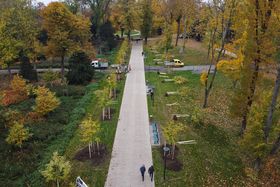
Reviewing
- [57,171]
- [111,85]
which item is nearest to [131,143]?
[57,171]

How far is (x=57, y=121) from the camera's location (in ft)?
85.8

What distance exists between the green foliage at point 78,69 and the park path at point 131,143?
6.02 metres

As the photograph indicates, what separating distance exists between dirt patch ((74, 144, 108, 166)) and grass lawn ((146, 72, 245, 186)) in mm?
3608

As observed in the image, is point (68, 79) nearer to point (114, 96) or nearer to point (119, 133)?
point (114, 96)

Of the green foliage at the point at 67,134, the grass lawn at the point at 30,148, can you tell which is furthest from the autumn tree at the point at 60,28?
the grass lawn at the point at 30,148

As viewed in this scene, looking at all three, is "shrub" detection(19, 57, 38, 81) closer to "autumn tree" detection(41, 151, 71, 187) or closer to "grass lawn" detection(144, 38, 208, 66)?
"grass lawn" detection(144, 38, 208, 66)

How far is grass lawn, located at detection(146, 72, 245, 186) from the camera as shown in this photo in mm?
18406

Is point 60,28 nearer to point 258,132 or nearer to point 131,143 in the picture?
point 131,143

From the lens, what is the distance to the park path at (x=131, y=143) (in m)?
18.3

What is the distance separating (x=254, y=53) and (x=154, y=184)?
10.5m

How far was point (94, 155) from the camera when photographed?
20.8 m

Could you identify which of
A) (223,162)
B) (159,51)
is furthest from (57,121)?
(159,51)

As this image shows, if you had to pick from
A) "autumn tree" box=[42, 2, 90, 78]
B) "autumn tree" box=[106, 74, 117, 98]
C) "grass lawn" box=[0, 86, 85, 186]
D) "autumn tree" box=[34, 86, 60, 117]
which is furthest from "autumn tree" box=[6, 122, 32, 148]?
"autumn tree" box=[42, 2, 90, 78]

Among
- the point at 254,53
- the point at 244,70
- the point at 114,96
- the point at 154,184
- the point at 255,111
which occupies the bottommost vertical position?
the point at 154,184
